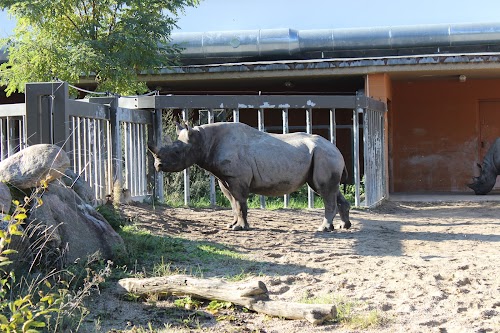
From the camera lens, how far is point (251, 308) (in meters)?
5.81

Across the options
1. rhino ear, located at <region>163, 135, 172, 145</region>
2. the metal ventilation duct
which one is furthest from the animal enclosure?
the metal ventilation duct

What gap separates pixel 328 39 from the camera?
19.6m

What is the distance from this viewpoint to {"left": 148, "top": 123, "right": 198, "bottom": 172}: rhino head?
10117 mm

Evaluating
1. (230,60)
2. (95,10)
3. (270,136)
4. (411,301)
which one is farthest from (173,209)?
(230,60)

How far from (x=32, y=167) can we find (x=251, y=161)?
4.04 m

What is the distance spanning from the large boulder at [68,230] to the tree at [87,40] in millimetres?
7149

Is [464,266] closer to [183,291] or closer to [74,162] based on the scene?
[183,291]

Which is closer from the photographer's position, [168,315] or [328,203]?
[168,315]

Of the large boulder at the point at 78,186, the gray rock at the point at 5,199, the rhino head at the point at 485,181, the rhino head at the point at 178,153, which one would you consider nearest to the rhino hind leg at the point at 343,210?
the rhino head at the point at 178,153

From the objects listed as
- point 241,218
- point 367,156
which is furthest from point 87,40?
point 241,218

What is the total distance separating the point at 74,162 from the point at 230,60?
11.4 meters

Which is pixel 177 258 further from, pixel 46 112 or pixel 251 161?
pixel 251 161

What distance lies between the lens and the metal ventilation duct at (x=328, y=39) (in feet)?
63.7

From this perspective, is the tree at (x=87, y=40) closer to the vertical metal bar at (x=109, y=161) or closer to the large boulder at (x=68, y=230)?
the vertical metal bar at (x=109, y=161)
